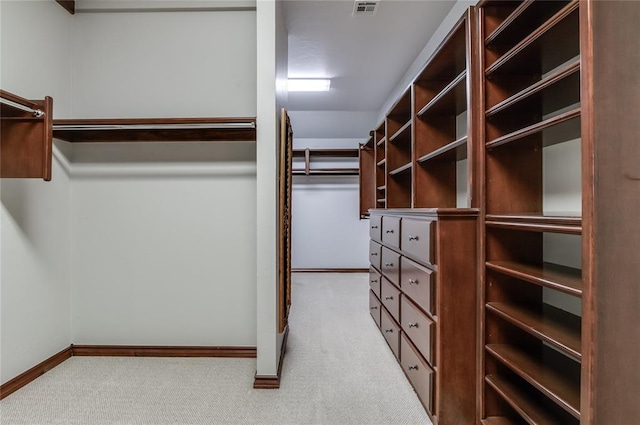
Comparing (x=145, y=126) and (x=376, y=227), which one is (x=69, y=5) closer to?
(x=145, y=126)

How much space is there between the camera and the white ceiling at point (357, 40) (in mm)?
2553

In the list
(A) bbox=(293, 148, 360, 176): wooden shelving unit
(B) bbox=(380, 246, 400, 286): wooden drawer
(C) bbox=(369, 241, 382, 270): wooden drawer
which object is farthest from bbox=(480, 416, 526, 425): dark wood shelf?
(A) bbox=(293, 148, 360, 176): wooden shelving unit

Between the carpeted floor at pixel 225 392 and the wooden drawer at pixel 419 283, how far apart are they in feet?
1.97

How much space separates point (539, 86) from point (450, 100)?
0.89 metres

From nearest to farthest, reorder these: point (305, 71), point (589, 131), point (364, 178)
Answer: point (589, 131) < point (305, 71) < point (364, 178)

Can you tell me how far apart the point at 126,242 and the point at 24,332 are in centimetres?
79

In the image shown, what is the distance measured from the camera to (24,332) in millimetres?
→ 1982

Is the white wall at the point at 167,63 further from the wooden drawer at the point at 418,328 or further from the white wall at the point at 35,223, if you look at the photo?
the wooden drawer at the point at 418,328

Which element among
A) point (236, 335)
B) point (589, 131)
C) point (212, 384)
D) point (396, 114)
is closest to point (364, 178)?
point (396, 114)

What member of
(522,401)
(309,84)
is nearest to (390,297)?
(522,401)

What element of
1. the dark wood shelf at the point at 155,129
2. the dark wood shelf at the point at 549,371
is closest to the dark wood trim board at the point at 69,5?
the dark wood shelf at the point at 155,129

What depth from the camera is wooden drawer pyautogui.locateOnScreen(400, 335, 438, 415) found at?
63.7 inches

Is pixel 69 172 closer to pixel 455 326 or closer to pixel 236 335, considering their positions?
pixel 236 335

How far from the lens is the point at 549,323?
1250 millimetres
